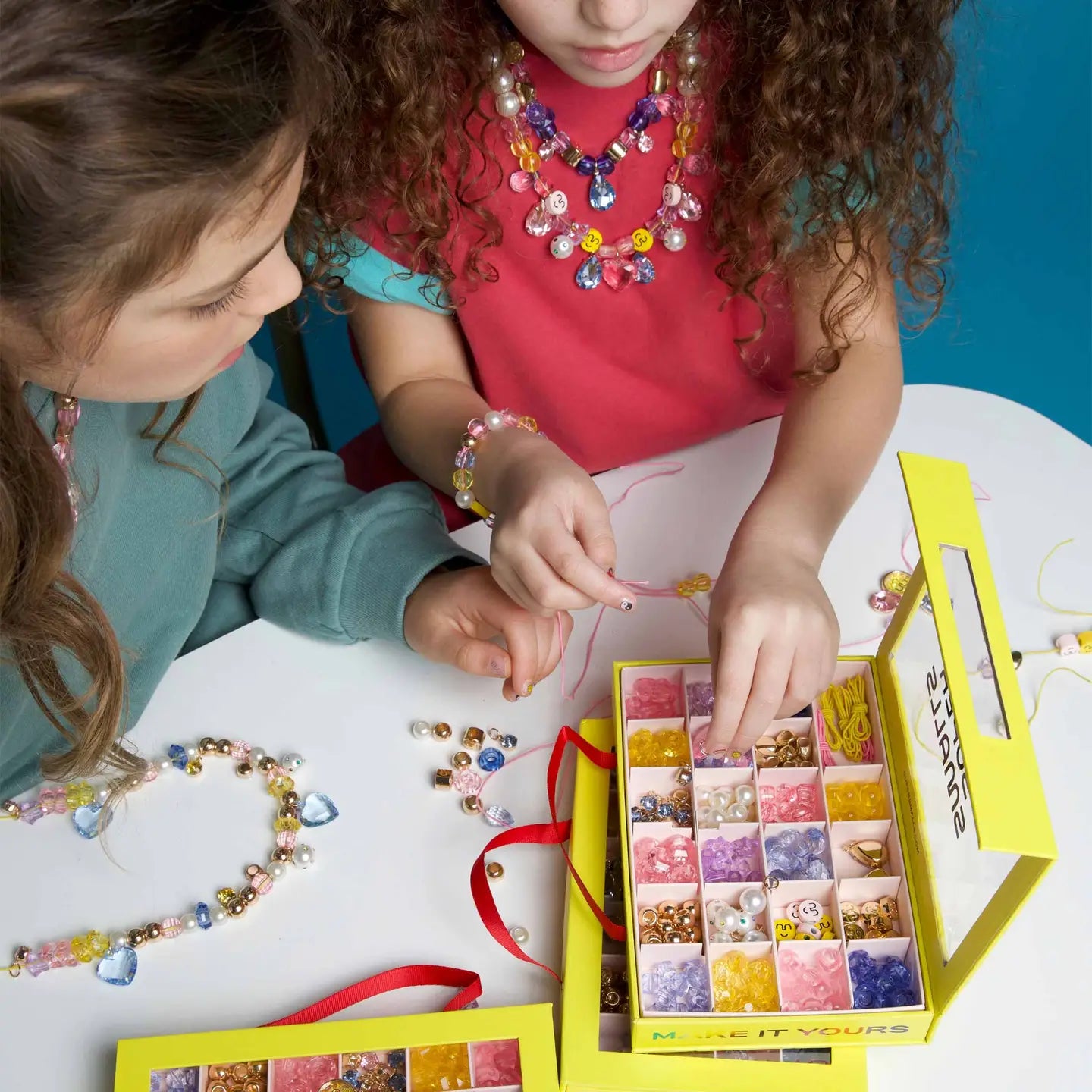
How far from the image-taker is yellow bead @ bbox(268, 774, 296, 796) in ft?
2.36

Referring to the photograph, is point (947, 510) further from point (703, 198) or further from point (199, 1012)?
point (199, 1012)

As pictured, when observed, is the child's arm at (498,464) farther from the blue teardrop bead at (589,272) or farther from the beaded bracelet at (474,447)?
the blue teardrop bead at (589,272)

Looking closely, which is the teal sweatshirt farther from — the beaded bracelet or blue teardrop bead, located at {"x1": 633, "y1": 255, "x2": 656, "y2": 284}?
blue teardrop bead, located at {"x1": 633, "y1": 255, "x2": 656, "y2": 284}

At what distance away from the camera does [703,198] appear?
889 millimetres

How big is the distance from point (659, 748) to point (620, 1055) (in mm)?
178

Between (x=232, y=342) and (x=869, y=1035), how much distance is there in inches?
20.5

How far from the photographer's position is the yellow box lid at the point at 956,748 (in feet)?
1.67

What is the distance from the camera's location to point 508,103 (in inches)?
33.3

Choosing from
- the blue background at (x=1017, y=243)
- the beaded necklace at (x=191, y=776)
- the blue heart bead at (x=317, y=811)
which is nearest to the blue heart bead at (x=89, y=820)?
the beaded necklace at (x=191, y=776)

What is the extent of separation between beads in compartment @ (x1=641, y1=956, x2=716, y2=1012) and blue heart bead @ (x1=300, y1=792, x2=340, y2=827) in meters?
0.23

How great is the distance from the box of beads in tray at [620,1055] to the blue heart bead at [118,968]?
252mm

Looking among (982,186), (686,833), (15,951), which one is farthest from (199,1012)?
(982,186)

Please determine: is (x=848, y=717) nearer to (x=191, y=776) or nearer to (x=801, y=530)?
(x=801, y=530)

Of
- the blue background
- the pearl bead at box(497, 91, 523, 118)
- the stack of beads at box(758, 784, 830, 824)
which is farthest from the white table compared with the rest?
the blue background
